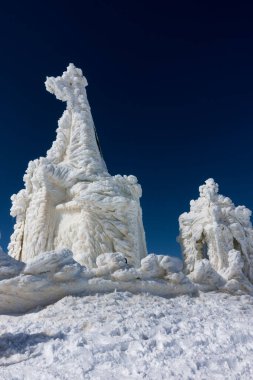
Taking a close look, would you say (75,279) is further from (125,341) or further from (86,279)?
(125,341)

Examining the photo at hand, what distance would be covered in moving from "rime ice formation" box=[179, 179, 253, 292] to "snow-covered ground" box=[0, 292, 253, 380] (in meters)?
5.34

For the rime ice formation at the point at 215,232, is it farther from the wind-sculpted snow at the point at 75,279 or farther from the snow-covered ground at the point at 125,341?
the snow-covered ground at the point at 125,341

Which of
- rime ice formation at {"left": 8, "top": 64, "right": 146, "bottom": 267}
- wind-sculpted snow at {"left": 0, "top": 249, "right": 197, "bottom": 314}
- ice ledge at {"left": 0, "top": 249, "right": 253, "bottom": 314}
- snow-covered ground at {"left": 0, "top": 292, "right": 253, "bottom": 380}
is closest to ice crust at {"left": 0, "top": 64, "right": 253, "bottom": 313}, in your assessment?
rime ice formation at {"left": 8, "top": 64, "right": 146, "bottom": 267}

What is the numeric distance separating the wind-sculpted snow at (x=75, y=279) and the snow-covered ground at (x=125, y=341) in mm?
166

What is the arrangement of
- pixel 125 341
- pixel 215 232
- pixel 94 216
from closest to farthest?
1. pixel 125 341
2. pixel 94 216
3. pixel 215 232

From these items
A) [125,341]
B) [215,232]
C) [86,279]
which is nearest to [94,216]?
[215,232]

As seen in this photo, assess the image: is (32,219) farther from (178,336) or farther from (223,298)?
(178,336)

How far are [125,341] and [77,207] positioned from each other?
20.9 feet

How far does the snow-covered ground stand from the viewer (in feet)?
9.82

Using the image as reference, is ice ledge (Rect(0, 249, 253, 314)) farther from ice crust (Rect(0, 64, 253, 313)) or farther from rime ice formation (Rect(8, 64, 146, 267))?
rime ice formation (Rect(8, 64, 146, 267))

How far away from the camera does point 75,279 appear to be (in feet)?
15.2

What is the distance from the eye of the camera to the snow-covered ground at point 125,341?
2992mm

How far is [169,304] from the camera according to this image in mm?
4727

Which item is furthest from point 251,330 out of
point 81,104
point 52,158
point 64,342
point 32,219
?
point 81,104
